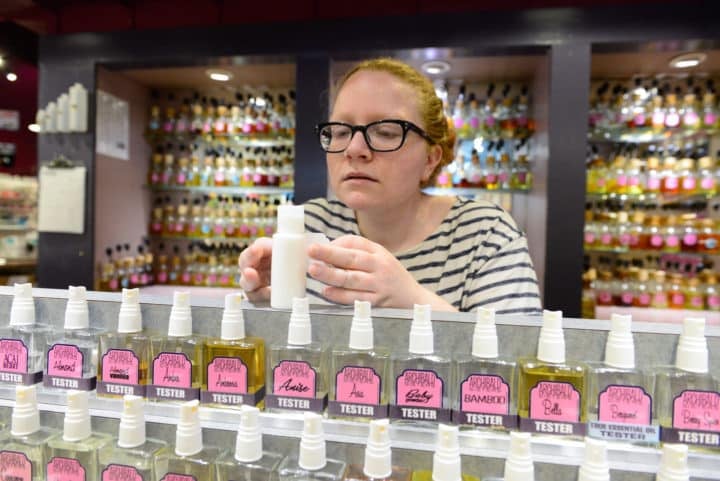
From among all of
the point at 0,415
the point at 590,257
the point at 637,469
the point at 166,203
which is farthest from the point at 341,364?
the point at 166,203

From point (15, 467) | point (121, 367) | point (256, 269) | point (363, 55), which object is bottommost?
point (15, 467)

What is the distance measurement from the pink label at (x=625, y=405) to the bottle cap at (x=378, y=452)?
0.83ft

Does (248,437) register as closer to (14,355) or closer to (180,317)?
(180,317)

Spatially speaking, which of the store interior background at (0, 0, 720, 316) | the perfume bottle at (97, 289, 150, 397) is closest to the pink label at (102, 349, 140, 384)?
the perfume bottle at (97, 289, 150, 397)

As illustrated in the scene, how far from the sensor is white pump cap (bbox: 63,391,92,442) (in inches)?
23.9

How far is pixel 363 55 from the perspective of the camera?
2.67m

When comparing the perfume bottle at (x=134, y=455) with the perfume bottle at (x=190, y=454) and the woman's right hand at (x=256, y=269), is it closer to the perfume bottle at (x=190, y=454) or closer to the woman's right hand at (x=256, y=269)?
the perfume bottle at (x=190, y=454)

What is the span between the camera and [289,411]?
0.61m

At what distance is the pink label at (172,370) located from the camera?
2.11 ft

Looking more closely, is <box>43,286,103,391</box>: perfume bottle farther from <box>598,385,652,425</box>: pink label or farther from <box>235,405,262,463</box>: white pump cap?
<box>598,385,652,425</box>: pink label

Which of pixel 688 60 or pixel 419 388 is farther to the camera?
pixel 688 60

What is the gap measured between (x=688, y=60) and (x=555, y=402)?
115 inches

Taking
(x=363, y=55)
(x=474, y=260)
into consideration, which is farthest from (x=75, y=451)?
(x=363, y=55)

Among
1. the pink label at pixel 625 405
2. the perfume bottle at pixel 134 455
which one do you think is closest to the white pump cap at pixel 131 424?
the perfume bottle at pixel 134 455
